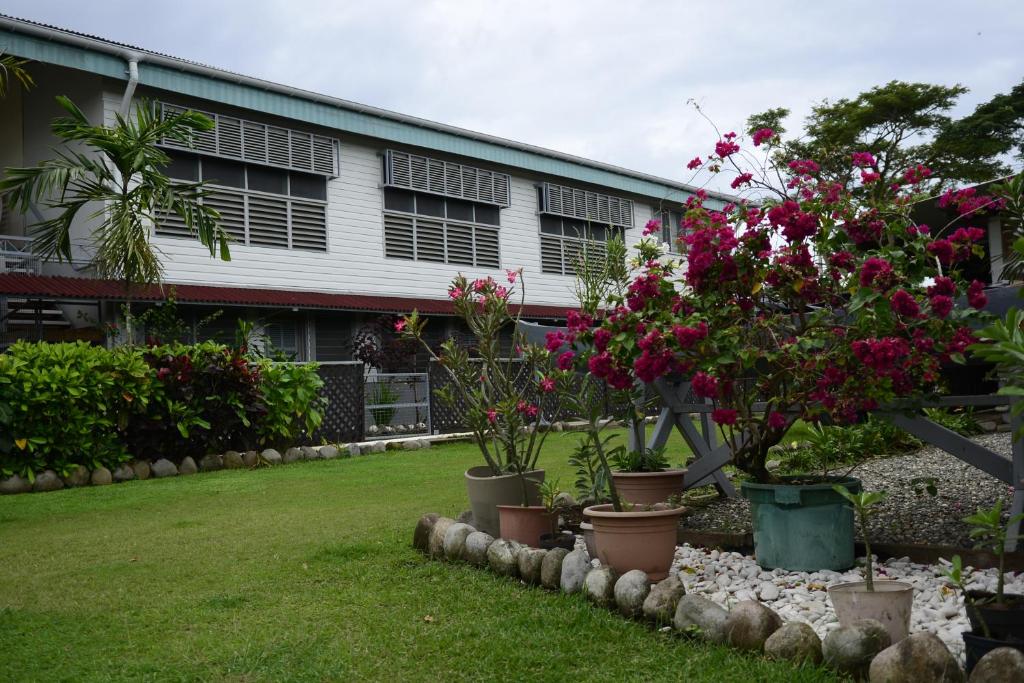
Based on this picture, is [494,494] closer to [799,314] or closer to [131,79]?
[799,314]

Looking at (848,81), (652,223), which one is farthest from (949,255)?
(848,81)

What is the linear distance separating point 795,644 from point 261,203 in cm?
1403

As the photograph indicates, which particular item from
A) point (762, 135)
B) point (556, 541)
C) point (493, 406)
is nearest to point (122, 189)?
point (493, 406)

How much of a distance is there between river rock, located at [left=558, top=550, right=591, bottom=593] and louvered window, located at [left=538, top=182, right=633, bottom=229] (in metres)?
16.5

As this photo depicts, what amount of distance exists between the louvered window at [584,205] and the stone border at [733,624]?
16292 mm

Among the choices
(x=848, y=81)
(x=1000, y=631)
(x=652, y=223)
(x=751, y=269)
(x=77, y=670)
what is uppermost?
(x=848, y=81)

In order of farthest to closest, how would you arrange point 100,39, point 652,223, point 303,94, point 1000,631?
point 303,94 → point 100,39 → point 652,223 → point 1000,631

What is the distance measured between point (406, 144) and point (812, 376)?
14.6m

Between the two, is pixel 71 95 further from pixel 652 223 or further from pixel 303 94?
pixel 652 223

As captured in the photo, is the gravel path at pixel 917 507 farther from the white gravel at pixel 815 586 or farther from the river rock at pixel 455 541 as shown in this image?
the river rock at pixel 455 541

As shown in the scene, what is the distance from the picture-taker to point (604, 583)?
12.7 feet

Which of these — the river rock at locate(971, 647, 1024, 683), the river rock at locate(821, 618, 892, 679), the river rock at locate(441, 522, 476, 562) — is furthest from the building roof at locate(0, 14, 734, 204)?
the river rock at locate(971, 647, 1024, 683)

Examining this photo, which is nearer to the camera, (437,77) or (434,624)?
(434,624)

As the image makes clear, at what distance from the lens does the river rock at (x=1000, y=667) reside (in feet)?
8.14
